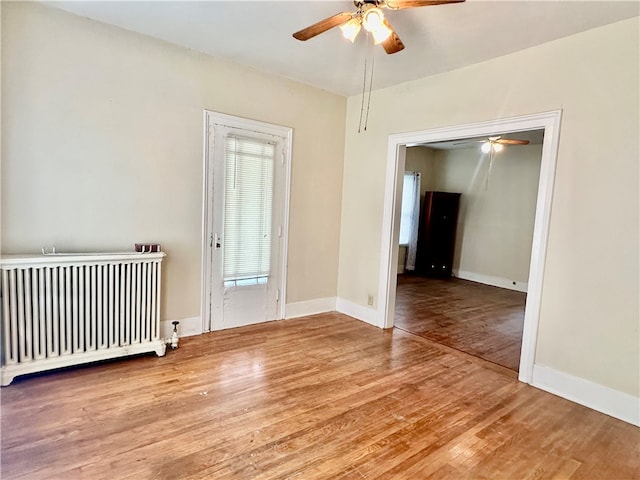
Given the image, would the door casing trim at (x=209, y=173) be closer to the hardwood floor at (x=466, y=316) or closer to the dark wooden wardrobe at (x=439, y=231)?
the hardwood floor at (x=466, y=316)

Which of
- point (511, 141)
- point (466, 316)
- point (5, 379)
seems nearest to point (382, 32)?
point (5, 379)

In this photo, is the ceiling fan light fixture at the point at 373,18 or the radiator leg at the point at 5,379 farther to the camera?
the radiator leg at the point at 5,379

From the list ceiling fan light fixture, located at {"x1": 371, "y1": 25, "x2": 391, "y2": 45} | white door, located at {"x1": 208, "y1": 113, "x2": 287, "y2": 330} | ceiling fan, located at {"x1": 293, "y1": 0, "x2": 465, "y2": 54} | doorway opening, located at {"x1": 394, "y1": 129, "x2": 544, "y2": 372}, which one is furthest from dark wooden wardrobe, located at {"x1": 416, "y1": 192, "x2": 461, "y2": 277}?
ceiling fan light fixture, located at {"x1": 371, "y1": 25, "x2": 391, "y2": 45}

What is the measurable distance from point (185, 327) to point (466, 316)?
3.44m

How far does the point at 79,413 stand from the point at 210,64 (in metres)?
3.03

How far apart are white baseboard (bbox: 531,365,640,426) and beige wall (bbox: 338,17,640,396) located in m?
0.05

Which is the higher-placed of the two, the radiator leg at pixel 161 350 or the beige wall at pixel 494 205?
the beige wall at pixel 494 205

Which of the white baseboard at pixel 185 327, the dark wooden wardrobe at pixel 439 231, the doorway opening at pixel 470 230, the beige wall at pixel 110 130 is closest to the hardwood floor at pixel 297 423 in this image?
the white baseboard at pixel 185 327

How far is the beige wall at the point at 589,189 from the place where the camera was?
2504 mm

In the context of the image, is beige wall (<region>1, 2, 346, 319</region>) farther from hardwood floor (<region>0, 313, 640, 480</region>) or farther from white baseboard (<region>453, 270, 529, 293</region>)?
white baseboard (<region>453, 270, 529, 293</region>)

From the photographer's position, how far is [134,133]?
317cm

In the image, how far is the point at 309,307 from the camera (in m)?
4.56

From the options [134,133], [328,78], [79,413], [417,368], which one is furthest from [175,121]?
[417,368]

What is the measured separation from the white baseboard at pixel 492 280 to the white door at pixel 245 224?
4605 mm
